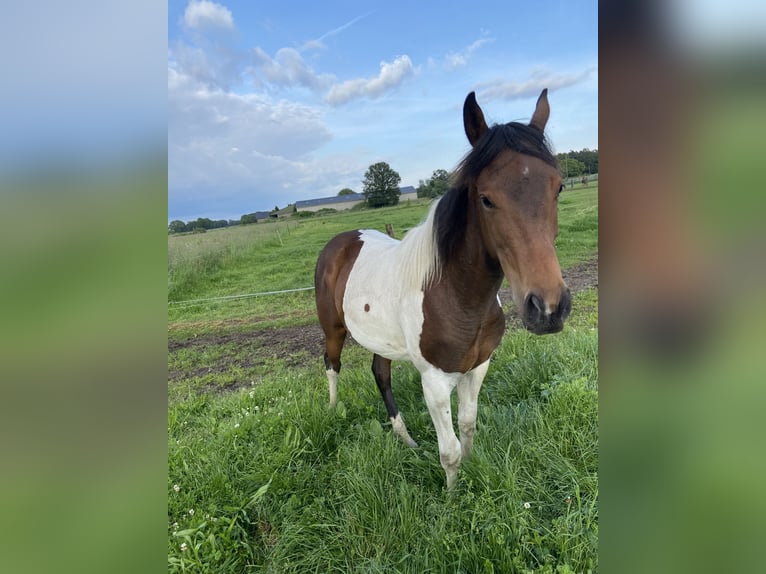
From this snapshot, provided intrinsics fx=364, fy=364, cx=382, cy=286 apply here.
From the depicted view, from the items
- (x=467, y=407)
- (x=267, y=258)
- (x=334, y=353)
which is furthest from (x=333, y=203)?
(x=467, y=407)

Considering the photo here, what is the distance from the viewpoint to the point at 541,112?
1725 millimetres

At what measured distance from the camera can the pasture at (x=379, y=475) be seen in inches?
66.1

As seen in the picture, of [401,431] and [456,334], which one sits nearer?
[456,334]

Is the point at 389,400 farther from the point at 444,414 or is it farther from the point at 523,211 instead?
the point at 523,211

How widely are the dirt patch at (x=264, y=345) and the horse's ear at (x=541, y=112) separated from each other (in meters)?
3.42

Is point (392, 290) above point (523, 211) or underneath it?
underneath

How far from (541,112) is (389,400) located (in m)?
2.21

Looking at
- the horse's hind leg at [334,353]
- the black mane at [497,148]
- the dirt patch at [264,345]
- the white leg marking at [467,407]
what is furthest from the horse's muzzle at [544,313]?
the dirt patch at [264,345]

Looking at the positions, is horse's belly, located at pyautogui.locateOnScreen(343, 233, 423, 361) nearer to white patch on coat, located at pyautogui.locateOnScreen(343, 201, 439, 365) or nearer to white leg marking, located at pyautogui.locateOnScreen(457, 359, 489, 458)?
white patch on coat, located at pyautogui.locateOnScreen(343, 201, 439, 365)
